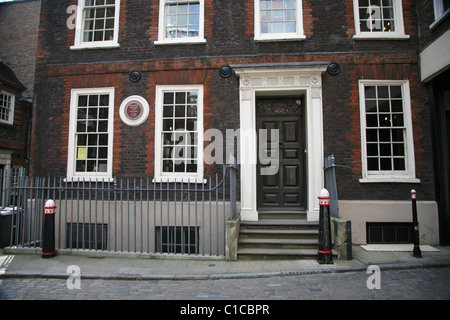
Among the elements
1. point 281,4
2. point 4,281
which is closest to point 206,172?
point 4,281

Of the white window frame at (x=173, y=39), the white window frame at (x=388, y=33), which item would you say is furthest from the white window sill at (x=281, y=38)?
the white window frame at (x=173, y=39)

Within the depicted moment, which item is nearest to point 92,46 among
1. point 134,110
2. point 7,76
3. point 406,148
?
point 134,110

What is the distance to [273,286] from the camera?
4234mm

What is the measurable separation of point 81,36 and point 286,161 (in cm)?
667

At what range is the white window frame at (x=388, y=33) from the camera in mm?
6898

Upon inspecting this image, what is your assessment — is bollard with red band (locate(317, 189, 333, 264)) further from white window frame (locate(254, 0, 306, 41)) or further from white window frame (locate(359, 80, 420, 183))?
white window frame (locate(254, 0, 306, 41))

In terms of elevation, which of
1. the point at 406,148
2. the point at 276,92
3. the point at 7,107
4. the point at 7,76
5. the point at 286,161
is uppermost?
the point at 7,76

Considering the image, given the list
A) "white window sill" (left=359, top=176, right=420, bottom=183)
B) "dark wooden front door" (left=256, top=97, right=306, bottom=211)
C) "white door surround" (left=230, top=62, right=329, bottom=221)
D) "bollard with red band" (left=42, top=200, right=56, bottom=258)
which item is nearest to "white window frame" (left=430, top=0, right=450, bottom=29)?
"white door surround" (left=230, top=62, right=329, bottom=221)

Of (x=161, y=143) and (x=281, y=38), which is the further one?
(x=161, y=143)

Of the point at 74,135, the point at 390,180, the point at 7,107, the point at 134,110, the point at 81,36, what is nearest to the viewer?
the point at 390,180

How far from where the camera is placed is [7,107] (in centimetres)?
1568

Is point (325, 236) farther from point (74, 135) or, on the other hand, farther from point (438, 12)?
point (74, 135)

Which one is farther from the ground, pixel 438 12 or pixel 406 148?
pixel 438 12

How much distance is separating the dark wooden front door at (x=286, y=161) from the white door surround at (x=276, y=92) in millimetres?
289
